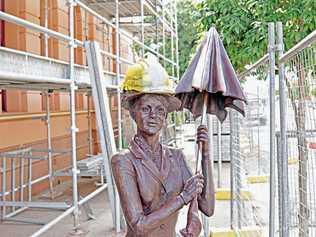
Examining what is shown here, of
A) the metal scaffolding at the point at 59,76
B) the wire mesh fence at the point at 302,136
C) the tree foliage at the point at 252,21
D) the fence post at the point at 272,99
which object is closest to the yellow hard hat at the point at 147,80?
the wire mesh fence at the point at 302,136

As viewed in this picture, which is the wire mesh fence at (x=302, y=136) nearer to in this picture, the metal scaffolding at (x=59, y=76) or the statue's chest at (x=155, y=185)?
the statue's chest at (x=155, y=185)

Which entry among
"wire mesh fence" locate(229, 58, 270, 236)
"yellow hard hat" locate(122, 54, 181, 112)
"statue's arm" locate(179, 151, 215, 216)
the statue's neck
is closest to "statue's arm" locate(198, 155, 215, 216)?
"statue's arm" locate(179, 151, 215, 216)

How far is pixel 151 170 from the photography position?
6.91ft

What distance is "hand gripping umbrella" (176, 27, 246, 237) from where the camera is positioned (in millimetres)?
2354

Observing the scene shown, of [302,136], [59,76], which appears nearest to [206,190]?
[302,136]

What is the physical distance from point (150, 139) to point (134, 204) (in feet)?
1.01

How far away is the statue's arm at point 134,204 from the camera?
200 centimetres

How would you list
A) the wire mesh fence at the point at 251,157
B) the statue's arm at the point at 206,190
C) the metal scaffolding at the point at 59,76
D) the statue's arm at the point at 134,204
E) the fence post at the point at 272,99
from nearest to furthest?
the statue's arm at the point at 134,204, the statue's arm at the point at 206,190, the fence post at the point at 272,99, the metal scaffolding at the point at 59,76, the wire mesh fence at the point at 251,157

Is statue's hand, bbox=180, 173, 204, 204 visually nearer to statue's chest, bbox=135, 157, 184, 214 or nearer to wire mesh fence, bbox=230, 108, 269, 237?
statue's chest, bbox=135, 157, 184, 214

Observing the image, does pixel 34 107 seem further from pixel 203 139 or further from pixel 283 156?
pixel 203 139

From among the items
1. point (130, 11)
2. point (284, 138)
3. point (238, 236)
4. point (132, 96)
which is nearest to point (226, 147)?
point (130, 11)

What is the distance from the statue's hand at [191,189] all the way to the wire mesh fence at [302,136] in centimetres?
79

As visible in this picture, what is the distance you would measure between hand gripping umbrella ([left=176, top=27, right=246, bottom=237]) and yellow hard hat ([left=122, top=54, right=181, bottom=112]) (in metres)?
0.24

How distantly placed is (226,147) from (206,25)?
25.2 ft
